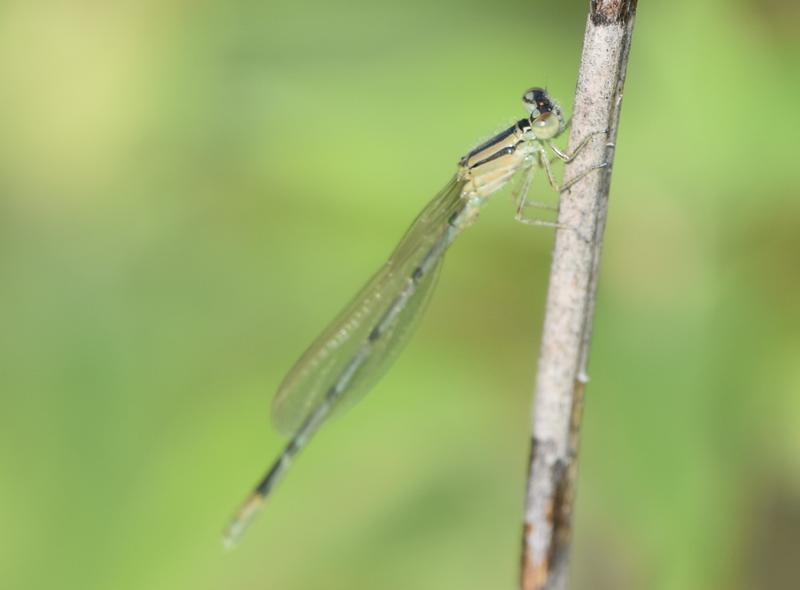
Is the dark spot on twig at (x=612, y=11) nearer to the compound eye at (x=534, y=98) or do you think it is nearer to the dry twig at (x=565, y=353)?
the dry twig at (x=565, y=353)

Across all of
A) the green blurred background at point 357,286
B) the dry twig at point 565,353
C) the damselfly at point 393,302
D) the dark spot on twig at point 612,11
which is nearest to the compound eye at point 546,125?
the damselfly at point 393,302

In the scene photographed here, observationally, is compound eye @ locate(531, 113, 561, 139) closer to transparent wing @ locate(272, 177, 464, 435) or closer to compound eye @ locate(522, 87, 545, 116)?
compound eye @ locate(522, 87, 545, 116)

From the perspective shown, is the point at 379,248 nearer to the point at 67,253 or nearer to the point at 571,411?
the point at 67,253

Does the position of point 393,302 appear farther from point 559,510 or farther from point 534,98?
point 559,510

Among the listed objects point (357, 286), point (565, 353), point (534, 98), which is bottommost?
point (357, 286)

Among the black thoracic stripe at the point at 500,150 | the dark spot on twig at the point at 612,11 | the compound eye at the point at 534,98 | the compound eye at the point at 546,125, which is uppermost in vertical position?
the dark spot on twig at the point at 612,11

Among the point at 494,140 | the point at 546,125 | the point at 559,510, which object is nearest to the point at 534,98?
the point at 546,125
